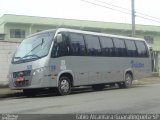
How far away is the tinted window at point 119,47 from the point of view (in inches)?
947

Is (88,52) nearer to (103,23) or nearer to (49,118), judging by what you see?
(49,118)

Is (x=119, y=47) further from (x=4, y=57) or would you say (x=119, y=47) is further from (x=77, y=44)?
(x=4, y=57)

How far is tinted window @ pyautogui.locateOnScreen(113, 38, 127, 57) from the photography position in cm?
2406

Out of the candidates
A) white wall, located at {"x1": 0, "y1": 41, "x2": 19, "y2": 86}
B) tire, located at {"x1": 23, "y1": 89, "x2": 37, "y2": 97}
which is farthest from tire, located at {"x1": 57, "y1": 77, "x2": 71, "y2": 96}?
white wall, located at {"x1": 0, "y1": 41, "x2": 19, "y2": 86}

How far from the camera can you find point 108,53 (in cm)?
2306

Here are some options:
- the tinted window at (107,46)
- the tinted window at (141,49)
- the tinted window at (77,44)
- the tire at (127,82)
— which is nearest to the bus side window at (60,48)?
the tinted window at (77,44)

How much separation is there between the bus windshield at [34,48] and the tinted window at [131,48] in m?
7.31

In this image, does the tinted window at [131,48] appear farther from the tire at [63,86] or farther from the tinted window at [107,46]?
the tire at [63,86]

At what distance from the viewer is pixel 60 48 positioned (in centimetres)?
1916

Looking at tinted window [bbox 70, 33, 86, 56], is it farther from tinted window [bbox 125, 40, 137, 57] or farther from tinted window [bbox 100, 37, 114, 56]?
tinted window [bbox 125, 40, 137, 57]

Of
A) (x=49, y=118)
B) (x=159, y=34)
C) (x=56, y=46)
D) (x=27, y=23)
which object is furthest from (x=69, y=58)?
(x=159, y=34)

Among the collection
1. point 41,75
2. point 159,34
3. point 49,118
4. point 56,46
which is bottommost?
point 49,118

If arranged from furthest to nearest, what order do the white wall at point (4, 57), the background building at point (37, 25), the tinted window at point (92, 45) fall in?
the background building at point (37, 25) < the white wall at point (4, 57) < the tinted window at point (92, 45)

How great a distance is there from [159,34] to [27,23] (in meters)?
21.7
